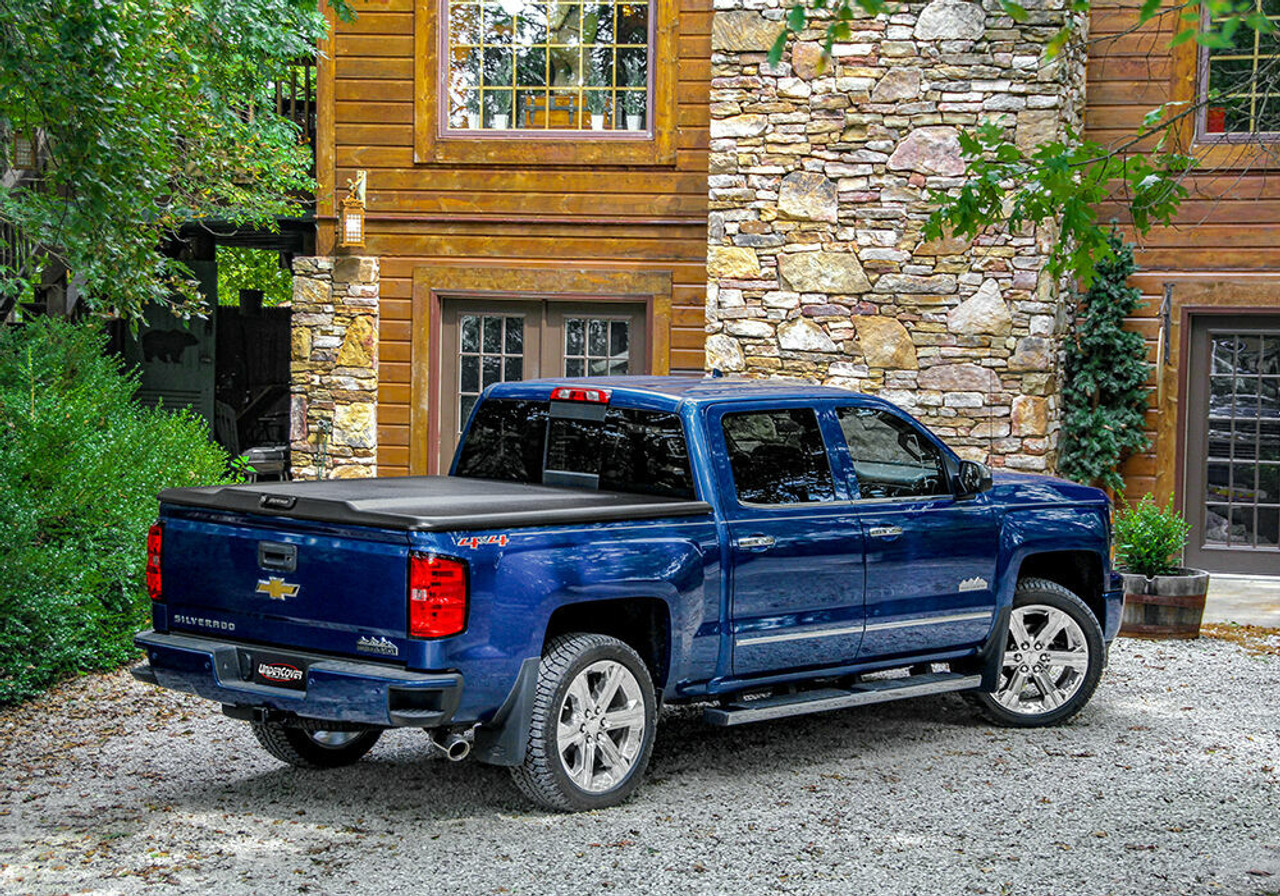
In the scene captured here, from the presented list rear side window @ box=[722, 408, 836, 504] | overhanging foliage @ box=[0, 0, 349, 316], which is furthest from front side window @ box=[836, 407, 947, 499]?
overhanging foliage @ box=[0, 0, 349, 316]

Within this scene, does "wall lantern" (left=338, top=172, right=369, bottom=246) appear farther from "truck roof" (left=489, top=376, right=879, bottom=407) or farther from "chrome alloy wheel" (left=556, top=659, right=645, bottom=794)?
"chrome alloy wheel" (left=556, top=659, right=645, bottom=794)

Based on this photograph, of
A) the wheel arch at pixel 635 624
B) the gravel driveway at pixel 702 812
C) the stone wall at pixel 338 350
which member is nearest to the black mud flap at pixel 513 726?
the gravel driveway at pixel 702 812

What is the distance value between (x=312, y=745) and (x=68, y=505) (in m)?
3.04

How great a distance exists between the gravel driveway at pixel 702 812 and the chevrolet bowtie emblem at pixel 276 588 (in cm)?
91

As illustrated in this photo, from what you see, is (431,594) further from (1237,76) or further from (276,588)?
(1237,76)

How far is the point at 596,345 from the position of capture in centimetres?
1436

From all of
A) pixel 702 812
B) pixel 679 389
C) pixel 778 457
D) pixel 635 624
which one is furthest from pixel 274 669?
pixel 778 457

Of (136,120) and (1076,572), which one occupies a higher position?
(136,120)

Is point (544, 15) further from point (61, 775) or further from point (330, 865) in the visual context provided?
point (330, 865)

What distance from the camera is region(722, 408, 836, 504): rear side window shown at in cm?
709

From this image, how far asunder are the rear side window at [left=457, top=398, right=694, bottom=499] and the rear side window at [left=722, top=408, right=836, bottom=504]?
0.91 feet

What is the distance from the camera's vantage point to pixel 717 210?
44.0 feet

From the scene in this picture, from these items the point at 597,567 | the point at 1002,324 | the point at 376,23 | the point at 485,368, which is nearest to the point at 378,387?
the point at 485,368

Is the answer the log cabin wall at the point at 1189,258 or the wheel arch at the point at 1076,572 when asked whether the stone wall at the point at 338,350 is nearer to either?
the log cabin wall at the point at 1189,258
